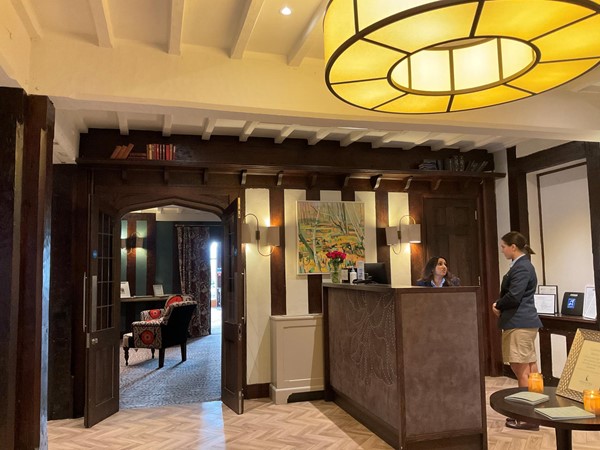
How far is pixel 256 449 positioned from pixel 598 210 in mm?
4311

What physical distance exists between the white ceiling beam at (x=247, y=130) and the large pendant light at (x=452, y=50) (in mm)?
3129

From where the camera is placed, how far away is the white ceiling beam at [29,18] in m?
2.91

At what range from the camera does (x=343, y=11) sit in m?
1.69

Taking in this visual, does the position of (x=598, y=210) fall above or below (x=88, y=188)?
below

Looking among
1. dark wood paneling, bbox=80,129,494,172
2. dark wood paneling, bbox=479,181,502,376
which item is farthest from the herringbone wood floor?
dark wood paneling, bbox=80,129,494,172

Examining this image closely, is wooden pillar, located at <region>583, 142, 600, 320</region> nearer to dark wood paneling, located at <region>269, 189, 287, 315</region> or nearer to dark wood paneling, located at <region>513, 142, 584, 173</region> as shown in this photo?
dark wood paneling, located at <region>513, 142, 584, 173</region>

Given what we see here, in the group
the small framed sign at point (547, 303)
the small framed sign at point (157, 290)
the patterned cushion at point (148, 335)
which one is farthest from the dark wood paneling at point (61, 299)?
the small framed sign at point (547, 303)

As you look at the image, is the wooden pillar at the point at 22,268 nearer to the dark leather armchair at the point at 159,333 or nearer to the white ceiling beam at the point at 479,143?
the dark leather armchair at the point at 159,333

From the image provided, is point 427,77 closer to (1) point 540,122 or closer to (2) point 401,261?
(1) point 540,122

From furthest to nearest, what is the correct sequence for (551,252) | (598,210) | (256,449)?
(551,252) < (598,210) < (256,449)

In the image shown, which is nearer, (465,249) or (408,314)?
(408,314)

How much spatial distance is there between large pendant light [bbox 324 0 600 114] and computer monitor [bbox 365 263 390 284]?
3356mm

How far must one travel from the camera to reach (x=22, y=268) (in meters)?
3.05

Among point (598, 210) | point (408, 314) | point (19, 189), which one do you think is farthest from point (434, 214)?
point (19, 189)
